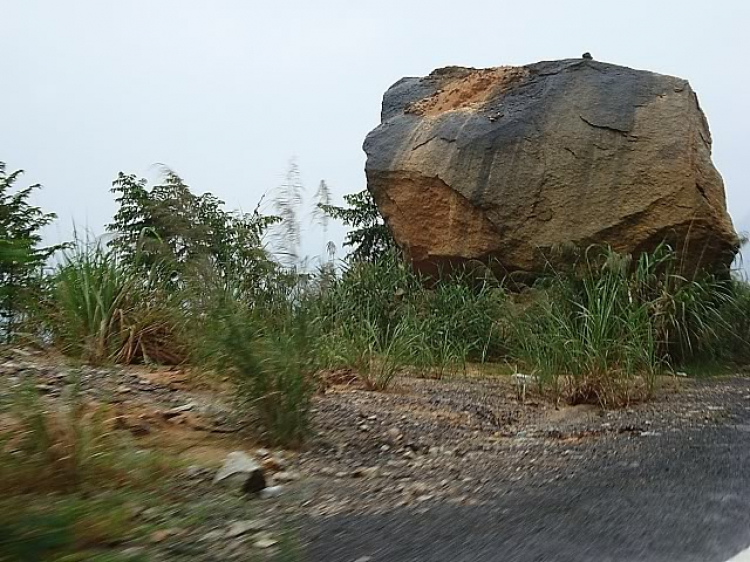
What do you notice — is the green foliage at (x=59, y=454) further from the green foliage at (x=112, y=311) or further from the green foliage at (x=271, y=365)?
the green foliage at (x=112, y=311)

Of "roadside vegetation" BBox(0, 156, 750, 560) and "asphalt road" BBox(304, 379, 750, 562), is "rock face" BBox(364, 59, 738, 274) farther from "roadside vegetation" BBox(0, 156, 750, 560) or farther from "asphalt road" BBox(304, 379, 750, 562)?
"asphalt road" BBox(304, 379, 750, 562)

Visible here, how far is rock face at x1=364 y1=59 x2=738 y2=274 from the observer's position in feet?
30.5

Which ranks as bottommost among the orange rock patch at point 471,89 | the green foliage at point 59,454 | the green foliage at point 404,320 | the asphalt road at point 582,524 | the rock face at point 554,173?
the asphalt road at point 582,524

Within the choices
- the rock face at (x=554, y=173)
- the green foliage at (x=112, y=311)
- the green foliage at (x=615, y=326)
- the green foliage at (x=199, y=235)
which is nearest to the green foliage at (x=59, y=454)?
the green foliage at (x=199, y=235)

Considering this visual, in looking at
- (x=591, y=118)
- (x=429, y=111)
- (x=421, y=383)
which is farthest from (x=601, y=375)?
(x=429, y=111)

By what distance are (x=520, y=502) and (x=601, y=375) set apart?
267cm

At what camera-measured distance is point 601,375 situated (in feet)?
18.1

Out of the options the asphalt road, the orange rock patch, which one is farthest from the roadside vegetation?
the orange rock patch

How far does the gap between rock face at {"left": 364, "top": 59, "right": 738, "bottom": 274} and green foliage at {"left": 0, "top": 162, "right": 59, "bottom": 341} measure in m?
4.80

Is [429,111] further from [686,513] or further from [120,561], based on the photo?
[120,561]

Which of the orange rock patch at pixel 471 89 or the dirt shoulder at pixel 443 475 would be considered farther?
the orange rock patch at pixel 471 89

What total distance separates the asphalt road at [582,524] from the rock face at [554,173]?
604 cm

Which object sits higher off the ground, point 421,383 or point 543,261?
point 543,261

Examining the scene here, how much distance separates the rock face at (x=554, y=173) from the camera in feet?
30.5
